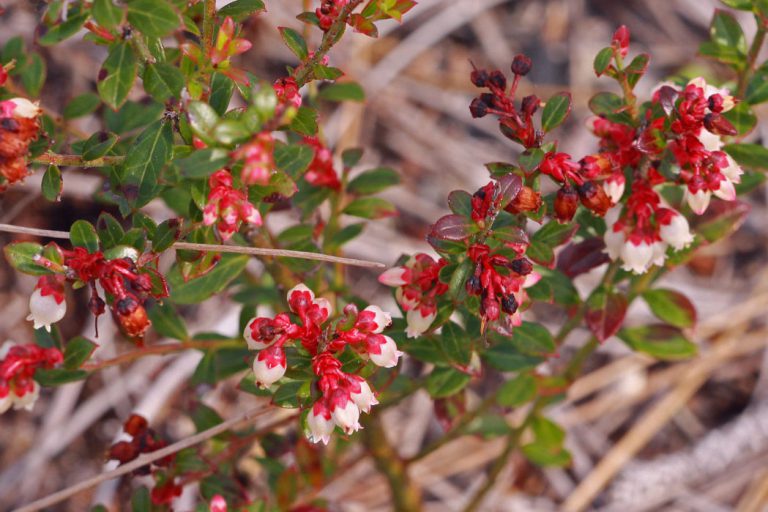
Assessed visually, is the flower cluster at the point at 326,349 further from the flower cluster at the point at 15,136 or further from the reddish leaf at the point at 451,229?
the flower cluster at the point at 15,136

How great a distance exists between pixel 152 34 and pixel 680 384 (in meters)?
2.35

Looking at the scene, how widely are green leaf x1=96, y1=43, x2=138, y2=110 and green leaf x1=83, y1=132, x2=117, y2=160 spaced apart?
0.33 feet

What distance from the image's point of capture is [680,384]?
2885 mm

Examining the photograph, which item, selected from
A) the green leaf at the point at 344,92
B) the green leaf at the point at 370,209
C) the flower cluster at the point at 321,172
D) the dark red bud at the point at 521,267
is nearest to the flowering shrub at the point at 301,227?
the dark red bud at the point at 521,267

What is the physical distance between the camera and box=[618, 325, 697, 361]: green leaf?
6.46ft

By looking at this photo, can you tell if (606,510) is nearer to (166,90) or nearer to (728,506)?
(728,506)

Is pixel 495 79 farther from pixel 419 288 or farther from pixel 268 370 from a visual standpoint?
pixel 268 370

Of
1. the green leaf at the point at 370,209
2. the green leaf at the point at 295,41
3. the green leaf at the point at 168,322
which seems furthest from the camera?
the green leaf at the point at 370,209

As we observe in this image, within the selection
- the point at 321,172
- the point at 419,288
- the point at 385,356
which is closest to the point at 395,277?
the point at 419,288

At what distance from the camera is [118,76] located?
120 cm

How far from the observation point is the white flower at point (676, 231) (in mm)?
1442

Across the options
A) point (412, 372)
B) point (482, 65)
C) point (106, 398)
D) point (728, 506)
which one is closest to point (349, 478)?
point (412, 372)

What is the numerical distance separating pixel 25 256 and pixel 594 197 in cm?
87

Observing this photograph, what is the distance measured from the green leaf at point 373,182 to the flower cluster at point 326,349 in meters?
0.68
